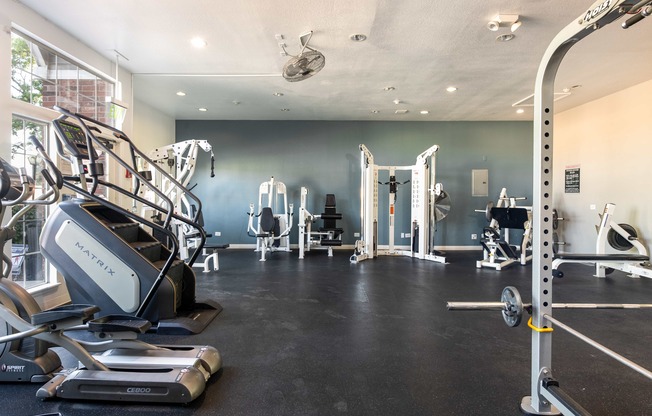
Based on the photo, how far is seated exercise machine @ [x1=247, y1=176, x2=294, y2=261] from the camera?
6.27 meters

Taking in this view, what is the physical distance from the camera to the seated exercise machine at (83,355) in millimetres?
1712

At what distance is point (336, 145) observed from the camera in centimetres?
715

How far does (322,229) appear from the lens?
6.53 m

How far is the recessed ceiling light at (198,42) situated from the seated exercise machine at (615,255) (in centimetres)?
526

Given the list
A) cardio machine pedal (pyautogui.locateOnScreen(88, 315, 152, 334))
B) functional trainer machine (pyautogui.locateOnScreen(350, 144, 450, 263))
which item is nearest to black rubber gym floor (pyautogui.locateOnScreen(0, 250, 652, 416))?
cardio machine pedal (pyautogui.locateOnScreen(88, 315, 152, 334))

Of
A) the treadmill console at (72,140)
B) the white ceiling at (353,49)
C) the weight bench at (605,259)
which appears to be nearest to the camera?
the treadmill console at (72,140)

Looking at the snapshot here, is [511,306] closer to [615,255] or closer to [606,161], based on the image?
[615,255]

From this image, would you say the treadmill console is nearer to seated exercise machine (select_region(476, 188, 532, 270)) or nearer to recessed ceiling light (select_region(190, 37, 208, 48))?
recessed ceiling light (select_region(190, 37, 208, 48))

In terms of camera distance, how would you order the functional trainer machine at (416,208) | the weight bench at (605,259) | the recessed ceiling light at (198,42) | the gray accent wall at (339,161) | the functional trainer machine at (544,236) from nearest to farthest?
the functional trainer machine at (544,236), the recessed ceiling light at (198,42), the weight bench at (605,259), the functional trainer machine at (416,208), the gray accent wall at (339,161)

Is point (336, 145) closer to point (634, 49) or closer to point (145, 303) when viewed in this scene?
point (634, 49)

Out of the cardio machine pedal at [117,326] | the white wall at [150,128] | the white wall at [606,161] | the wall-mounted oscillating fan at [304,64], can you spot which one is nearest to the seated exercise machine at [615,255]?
the white wall at [606,161]

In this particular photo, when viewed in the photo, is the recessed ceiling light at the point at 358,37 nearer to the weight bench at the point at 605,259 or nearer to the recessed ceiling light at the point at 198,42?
the recessed ceiling light at the point at 198,42

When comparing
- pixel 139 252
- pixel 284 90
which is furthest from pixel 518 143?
pixel 139 252

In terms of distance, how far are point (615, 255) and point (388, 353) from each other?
13.5 feet
